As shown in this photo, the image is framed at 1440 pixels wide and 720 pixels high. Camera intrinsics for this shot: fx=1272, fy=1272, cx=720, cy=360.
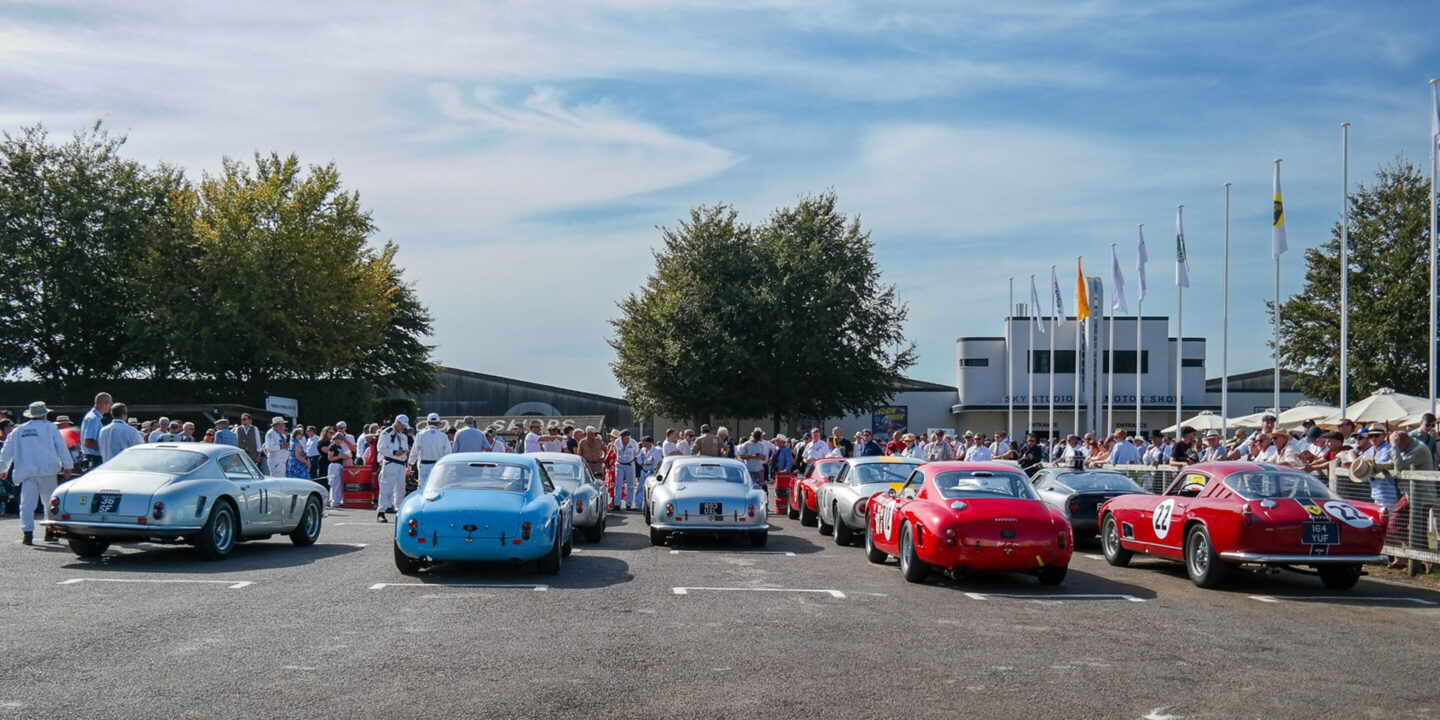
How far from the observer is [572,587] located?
12.8 metres

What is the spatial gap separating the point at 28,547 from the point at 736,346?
37735mm

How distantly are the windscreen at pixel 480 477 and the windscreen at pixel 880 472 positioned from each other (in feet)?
20.8

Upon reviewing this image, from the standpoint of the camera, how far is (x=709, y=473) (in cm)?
1911

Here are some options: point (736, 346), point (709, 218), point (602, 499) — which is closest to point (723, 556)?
point (602, 499)

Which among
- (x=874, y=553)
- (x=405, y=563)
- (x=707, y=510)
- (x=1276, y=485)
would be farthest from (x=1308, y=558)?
(x=405, y=563)

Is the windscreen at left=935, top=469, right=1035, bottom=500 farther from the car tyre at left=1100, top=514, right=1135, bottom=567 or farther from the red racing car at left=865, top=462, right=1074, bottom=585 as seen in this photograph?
the car tyre at left=1100, top=514, right=1135, bottom=567

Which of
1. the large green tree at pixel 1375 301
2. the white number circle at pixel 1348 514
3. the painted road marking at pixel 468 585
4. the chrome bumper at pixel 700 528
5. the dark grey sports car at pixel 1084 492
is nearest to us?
the painted road marking at pixel 468 585

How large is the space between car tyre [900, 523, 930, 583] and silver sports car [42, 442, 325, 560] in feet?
26.0

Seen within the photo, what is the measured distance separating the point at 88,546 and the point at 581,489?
6.28 meters

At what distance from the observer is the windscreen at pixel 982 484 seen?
14.4m

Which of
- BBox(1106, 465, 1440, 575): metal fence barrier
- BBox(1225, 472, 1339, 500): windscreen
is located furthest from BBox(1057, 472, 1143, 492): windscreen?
BBox(1225, 472, 1339, 500): windscreen

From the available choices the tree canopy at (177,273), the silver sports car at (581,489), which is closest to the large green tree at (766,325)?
the tree canopy at (177,273)

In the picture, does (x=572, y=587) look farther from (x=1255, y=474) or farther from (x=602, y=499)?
(x=1255, y=474)

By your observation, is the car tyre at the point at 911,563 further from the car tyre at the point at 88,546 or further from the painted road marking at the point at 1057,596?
the car tyre at the point at 88,546
